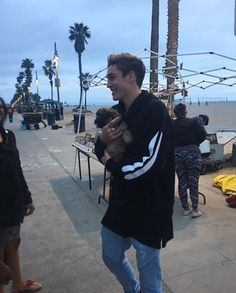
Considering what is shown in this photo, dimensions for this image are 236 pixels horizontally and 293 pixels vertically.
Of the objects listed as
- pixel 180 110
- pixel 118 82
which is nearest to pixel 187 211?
pixel 180 110

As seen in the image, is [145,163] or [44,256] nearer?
[145,163]

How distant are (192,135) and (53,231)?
8.24 ft

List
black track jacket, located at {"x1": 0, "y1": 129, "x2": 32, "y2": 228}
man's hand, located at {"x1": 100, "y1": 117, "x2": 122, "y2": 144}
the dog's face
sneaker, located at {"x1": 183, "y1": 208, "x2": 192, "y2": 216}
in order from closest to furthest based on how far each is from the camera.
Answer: man's hand, located at {"x1": 100, "y1": 117, "x2": 122, "y2": 144} → the dog's face → black track jacket, located at {"x1": 0, "y1": 129, "x2": 32, "y2": 228} → sneaker, located at {"x1": 183, "y1": 208, "x2": 192, "y2": 216}

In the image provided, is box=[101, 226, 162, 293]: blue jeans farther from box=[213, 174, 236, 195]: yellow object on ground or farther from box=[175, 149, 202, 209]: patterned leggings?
box=[213, 174, 236, 195]: yellow object on ground

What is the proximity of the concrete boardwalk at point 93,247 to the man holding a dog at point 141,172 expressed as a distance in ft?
4.06

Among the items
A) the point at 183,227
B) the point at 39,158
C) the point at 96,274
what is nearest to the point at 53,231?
the point at 96,274

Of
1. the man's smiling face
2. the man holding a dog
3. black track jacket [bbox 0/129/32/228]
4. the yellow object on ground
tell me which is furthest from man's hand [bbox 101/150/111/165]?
the yellow object on ground

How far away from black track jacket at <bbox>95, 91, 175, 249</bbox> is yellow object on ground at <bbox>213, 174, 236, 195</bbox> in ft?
14.5

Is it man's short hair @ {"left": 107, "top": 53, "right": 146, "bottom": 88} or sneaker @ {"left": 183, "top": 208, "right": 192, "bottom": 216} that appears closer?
man's short hair @ {"left": 107, "top": 53, "right": 146, "bottom": 88}

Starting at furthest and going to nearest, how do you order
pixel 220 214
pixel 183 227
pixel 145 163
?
pixel 220 214
pixel 183 227
pixel 145 163

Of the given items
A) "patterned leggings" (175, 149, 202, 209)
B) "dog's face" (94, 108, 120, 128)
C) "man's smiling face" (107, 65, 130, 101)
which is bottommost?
"patterned leggings" (175, 149, 202, 209)

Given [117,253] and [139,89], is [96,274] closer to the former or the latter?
[117,253]

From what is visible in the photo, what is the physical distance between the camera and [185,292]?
3.18 m

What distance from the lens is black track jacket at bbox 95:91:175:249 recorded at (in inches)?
82.4
